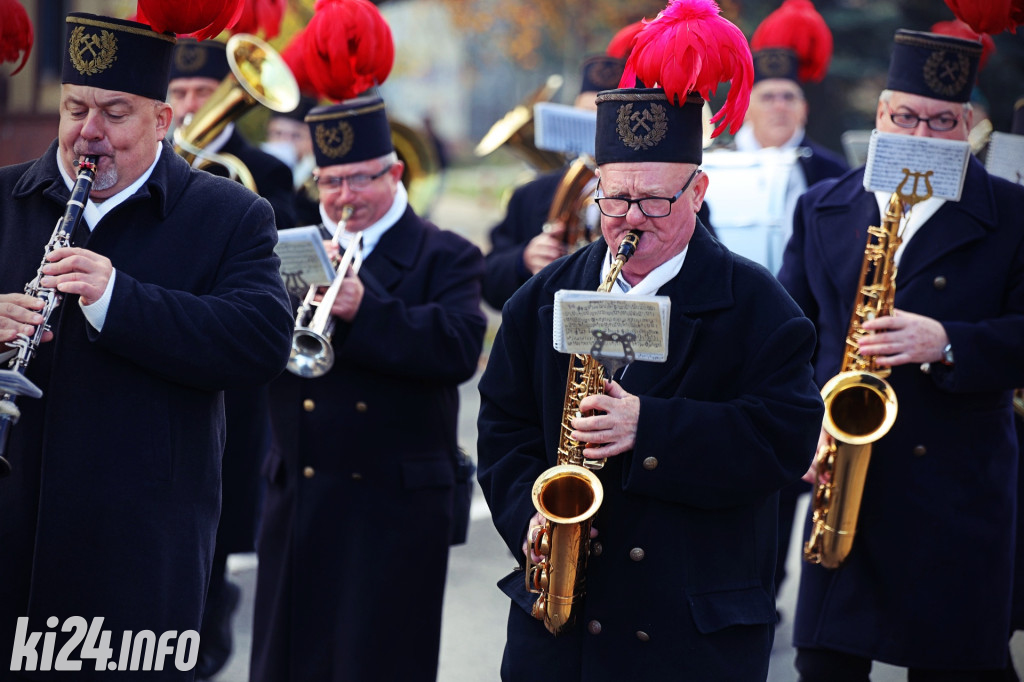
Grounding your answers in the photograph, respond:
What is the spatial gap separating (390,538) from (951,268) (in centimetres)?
231

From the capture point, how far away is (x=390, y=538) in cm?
490

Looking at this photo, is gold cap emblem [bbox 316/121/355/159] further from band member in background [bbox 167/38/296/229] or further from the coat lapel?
the coat lapel

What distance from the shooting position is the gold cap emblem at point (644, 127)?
3.48 metres

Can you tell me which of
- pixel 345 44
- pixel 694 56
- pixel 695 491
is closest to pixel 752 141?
pixel 345 44

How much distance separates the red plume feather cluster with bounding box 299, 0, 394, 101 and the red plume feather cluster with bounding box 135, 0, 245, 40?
1.59 metres

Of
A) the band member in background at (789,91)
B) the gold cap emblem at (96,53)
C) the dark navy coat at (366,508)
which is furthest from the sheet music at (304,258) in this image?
the band member in background at (789,91)

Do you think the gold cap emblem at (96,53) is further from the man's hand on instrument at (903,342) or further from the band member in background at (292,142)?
the band member in background at (292,142)

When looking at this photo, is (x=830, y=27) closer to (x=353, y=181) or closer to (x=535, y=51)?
(x=535, y=51)

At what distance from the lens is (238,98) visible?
240 inches

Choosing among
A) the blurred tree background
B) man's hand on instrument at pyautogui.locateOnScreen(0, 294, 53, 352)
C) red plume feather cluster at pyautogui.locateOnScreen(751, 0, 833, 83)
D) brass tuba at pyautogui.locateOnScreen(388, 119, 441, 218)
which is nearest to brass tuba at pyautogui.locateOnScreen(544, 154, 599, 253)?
brass tuba at pyautogui.locateOnScreen(388, 119, 441, 218)

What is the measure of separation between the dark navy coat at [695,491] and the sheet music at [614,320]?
0.24 meters

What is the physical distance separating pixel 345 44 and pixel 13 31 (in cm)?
152

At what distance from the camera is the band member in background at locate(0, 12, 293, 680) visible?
3.55 m

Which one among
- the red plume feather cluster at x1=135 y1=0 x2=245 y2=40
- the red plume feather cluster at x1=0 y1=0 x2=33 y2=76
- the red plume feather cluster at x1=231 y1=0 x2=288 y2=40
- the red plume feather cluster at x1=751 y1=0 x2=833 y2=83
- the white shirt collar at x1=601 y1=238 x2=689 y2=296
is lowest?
the white shirt collar at x1=601 y1=238 x2=689 y2=296
